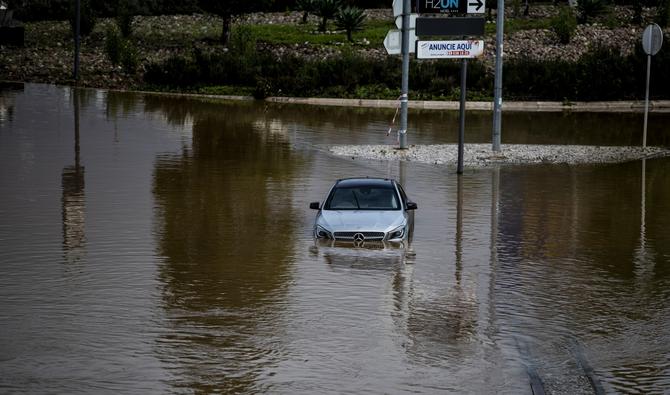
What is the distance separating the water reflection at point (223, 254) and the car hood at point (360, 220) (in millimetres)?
775

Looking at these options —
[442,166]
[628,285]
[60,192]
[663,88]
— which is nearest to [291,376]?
[628,285]

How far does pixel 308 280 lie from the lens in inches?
640

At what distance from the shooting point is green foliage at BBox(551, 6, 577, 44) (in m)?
60.8

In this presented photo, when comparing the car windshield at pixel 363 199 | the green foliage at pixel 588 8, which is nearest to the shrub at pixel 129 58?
the green foliage at pixel 588 8

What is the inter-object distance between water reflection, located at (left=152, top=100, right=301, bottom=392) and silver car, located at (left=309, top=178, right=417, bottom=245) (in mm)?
773

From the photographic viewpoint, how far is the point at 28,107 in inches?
1797

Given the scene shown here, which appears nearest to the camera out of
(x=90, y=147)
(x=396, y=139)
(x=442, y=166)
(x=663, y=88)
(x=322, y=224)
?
(x=322, y=224)

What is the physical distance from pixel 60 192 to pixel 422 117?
2317 centimetres

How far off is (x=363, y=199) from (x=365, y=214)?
0.72 m

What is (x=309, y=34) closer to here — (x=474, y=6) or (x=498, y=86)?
(x=498, y=86)

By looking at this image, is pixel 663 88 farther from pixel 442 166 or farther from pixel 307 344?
pixel 307 344

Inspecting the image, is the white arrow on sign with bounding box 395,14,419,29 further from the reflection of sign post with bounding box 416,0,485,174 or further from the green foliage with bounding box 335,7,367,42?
the green foliage with bounding box 335,7,367,42

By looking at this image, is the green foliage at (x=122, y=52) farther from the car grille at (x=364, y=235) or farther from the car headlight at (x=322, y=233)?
the car grille at (x=364, y=235)

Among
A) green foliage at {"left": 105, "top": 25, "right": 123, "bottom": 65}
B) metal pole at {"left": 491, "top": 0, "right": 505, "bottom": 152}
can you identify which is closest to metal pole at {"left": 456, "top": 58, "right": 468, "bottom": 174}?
metal pole at {"left": 491, "top": 0, "right": 505, "bottom": 152}
